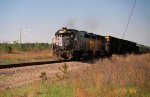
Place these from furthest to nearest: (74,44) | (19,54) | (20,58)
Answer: (19,54) < (20,58) < (74,44)

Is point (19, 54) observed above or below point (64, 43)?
below

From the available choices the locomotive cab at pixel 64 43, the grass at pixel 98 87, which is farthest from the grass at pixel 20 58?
the grass at pixel 98 87

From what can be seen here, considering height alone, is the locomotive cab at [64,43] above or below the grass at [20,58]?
above

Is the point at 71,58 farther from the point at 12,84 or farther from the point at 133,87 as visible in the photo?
the point at 133,87

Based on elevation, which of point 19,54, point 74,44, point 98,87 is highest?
point 74,44

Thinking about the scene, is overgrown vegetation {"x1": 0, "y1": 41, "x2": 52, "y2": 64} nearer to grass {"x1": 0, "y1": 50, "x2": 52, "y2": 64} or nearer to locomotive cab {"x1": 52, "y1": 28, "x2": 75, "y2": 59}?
grass {"x1": 0, "y1": 50, "x2": 52, "y2": 64}

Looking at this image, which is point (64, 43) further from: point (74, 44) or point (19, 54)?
point (19, 54)

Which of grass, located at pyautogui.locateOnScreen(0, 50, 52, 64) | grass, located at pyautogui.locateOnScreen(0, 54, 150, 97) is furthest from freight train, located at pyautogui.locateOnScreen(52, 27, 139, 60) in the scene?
grass, located at pyautogui.locateOnScreen(0, 54, 150, 97)

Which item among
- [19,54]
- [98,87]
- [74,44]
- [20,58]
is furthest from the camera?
[19,54]

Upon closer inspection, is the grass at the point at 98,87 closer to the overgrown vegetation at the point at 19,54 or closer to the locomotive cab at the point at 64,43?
the locomotive cab at the point at 64,43

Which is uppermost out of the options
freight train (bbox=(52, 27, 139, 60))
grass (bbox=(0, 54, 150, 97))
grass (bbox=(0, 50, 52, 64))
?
freight train (bbox=(52, 27, 139, 60))

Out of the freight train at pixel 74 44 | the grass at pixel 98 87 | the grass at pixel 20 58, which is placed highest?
the freight train at pixel 74 44

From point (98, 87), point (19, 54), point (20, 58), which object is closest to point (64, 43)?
point (20, 58)

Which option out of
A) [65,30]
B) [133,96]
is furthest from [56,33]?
[133,96]
